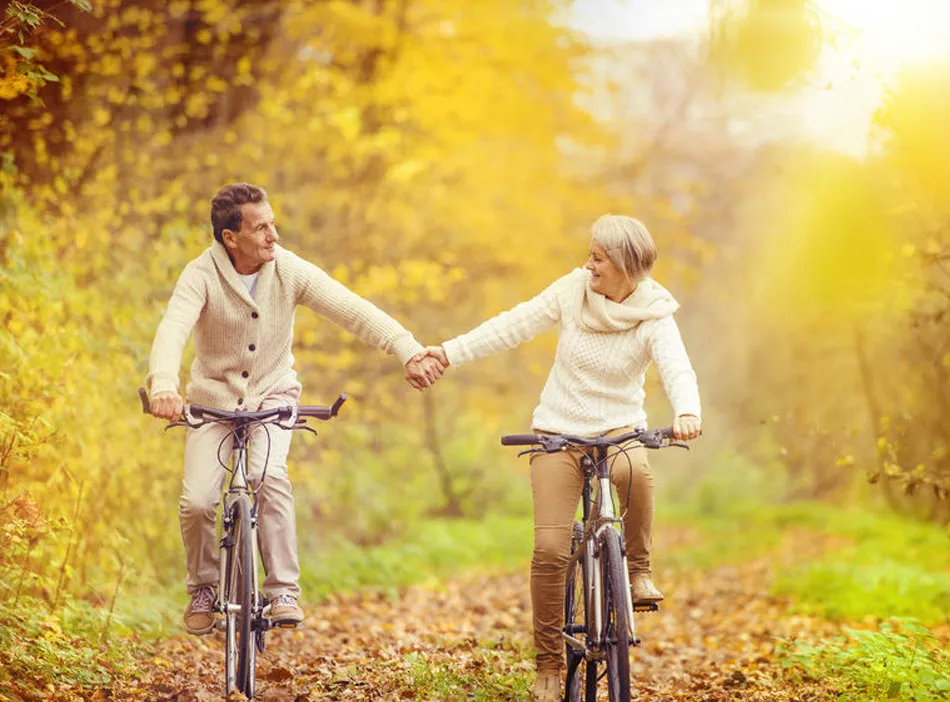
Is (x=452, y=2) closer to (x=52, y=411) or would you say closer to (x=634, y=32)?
(x=634, y=32)

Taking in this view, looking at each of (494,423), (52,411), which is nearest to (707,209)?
(494,423)

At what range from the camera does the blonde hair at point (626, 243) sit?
5.18m

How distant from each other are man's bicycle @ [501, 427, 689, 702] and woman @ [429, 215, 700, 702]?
77mm

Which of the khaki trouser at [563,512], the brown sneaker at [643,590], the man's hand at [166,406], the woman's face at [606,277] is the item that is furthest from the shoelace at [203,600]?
the woman's face at [606,277]

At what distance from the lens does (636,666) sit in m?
7.55

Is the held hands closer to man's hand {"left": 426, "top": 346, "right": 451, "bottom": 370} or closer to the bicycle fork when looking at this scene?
man's hand {"left": 426, "top": 346, "right": 451, "bottom": 370}

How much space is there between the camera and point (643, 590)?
520 cm

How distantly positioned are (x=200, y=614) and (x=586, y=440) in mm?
1970

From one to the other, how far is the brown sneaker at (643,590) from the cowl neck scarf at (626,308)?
3.59ft

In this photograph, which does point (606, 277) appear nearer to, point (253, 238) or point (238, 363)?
point (253, 238)

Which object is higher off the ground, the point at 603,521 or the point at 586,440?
the point at 586,440

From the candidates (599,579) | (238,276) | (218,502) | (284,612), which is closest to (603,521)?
(599,579)

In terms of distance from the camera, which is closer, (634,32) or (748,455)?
(634,32)

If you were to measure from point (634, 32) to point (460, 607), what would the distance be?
844 cm
